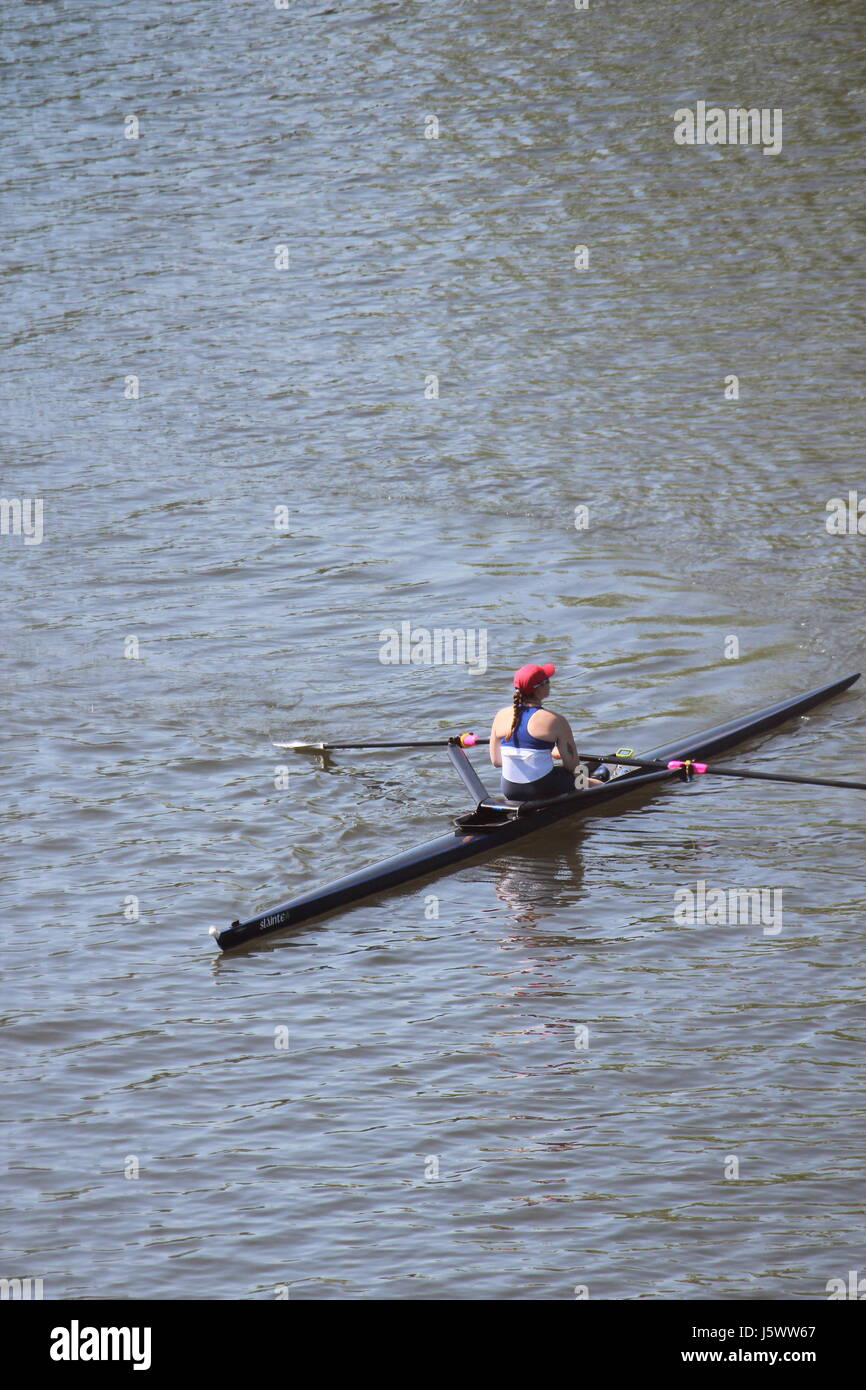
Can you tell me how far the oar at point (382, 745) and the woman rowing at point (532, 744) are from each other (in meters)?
0.51

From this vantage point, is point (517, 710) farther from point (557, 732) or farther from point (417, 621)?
point (417, 621)

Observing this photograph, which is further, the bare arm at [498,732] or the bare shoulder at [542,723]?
the bare arm at [498,732]

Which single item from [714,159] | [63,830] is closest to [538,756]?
[63,830]

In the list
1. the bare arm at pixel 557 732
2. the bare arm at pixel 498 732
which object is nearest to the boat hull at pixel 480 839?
the bare arm at pixel 557 732

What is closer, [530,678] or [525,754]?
[530,678]

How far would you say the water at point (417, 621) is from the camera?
8375 mm

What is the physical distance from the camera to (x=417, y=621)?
1617cm

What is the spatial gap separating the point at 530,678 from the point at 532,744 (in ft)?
1.48

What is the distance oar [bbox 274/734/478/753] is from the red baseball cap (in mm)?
877

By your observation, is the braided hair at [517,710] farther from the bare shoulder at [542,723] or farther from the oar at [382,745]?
the oar at [382,745]

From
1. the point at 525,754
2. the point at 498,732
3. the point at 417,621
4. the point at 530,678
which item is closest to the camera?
the point at 530,678

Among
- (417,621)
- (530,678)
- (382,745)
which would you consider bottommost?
(382,745)

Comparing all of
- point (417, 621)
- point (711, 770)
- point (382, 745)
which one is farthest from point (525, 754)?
point (417, 621)
